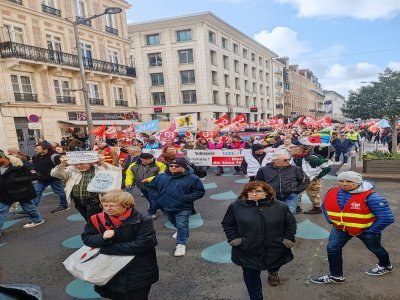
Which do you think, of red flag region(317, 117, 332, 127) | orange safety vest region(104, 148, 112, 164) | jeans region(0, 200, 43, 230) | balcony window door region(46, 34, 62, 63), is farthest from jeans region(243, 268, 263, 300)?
balcony window door region(46, 34, 62, 63)

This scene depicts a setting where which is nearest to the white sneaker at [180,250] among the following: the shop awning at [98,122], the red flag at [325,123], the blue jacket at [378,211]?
the blue jacket at [378,211]

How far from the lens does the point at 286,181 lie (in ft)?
15.2

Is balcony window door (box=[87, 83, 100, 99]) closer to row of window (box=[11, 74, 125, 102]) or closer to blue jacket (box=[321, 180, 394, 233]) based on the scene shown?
row of window (box=[11, 74, 125, 102])

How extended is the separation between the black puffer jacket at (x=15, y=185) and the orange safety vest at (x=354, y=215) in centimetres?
577

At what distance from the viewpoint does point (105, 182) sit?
4.26m

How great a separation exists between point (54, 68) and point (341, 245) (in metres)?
22.9

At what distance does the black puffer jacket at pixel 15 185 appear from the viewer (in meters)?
5.83

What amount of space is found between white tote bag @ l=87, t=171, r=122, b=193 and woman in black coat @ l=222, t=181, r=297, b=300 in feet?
6.20

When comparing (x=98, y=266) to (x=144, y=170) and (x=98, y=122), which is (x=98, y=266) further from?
(x=98, y=122)

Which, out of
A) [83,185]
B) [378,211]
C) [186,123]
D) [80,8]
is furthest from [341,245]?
[80,8]

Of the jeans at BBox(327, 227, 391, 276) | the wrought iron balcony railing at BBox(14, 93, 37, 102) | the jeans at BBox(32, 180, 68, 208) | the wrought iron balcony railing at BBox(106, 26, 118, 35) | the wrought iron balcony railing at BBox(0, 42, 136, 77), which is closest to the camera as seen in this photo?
the jeans at BBox(327, 227, 391, 276)

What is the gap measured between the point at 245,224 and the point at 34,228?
17.7ft

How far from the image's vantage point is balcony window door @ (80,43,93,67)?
23734 millimetres

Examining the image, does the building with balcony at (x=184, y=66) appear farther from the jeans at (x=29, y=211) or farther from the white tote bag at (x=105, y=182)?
the white tote bag at (x=105, y=182)
